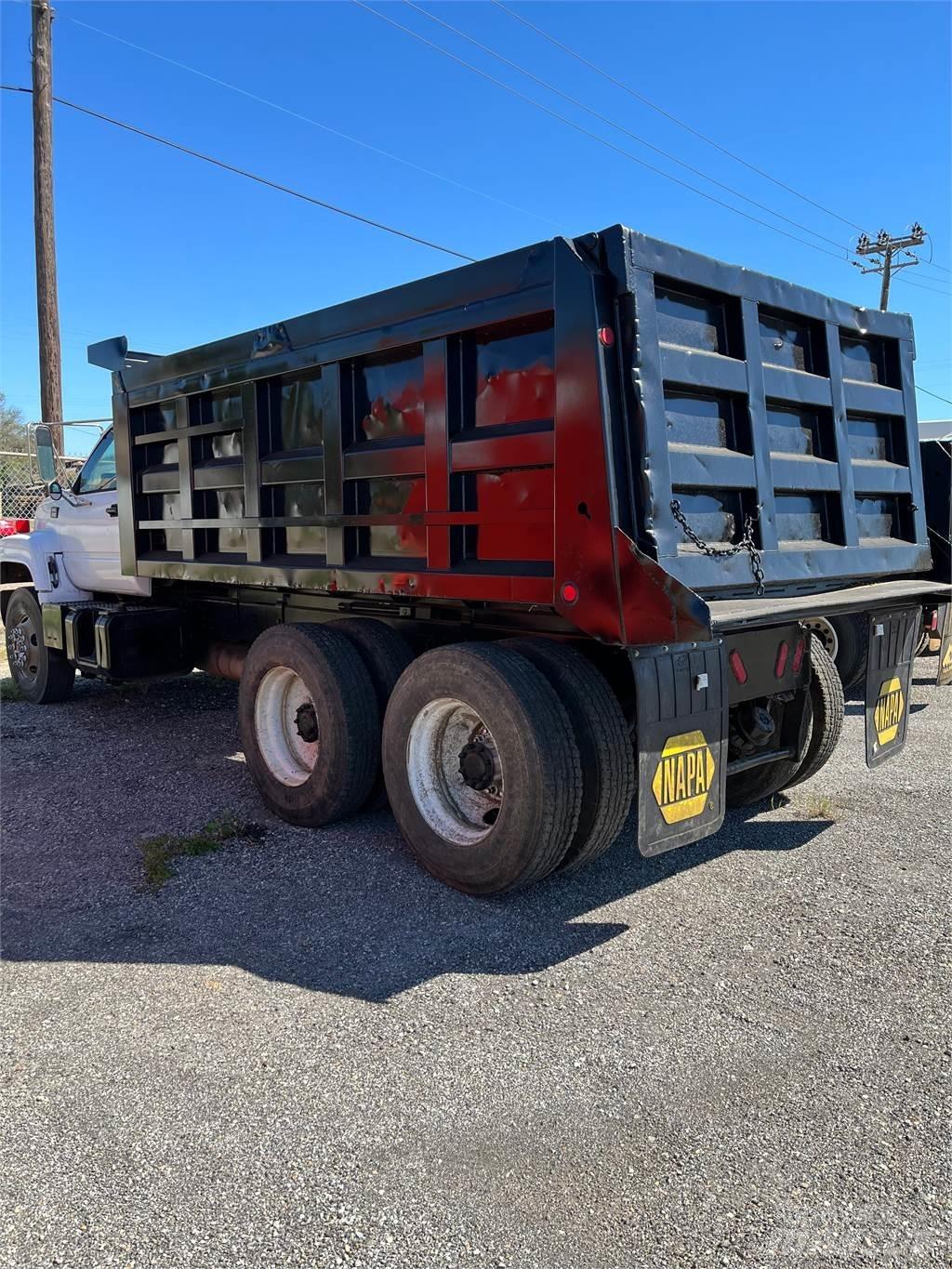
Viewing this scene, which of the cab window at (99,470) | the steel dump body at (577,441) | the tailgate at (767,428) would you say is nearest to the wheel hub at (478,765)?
the steel dump body at (577,441)

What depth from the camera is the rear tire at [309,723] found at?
15.8ft

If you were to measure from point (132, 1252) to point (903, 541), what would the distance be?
188 inches

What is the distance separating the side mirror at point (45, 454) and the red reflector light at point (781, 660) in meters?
5.72

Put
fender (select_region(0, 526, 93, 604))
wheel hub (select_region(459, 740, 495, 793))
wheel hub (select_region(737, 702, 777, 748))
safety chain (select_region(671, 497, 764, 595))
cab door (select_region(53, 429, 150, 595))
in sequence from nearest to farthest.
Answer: safety chain (select_region(671, 497, 764, 595))
wheel hub (select_region(459, 740, 495, 793))
wheel hub (select_region(737, 702, 777, 748))
cab door (select_region(53, 429, 150, 595))
fender (select_region(0, 526, 93, 604))

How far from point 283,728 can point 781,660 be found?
2719mm

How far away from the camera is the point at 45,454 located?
24.5 ft

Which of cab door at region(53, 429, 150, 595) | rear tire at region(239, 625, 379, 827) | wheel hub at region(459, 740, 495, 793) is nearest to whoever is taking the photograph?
wheel hub at region(459, 740, 495, 793)

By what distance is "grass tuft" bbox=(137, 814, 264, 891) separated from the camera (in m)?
4.43

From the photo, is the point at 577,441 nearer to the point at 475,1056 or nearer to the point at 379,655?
the point at 379,655

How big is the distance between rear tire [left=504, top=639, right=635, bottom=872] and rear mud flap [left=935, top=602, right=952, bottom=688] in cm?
474

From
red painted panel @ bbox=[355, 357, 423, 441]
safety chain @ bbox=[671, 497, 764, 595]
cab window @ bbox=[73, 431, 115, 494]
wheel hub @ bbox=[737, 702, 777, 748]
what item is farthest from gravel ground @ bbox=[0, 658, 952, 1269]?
cab window @ bbox=[73, 431, 115, 494]

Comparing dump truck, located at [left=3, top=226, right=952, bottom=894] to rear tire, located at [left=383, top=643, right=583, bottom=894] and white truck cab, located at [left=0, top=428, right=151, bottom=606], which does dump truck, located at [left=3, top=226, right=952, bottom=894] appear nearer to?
rear tire, located at [left=383, top=643, right=583, bottom=894]

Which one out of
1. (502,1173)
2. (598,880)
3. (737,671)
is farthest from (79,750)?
(502,1173)

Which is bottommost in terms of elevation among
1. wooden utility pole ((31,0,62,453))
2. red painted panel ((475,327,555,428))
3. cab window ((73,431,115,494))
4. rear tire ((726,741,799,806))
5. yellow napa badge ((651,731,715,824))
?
rear tire ((726,741,799,806))
